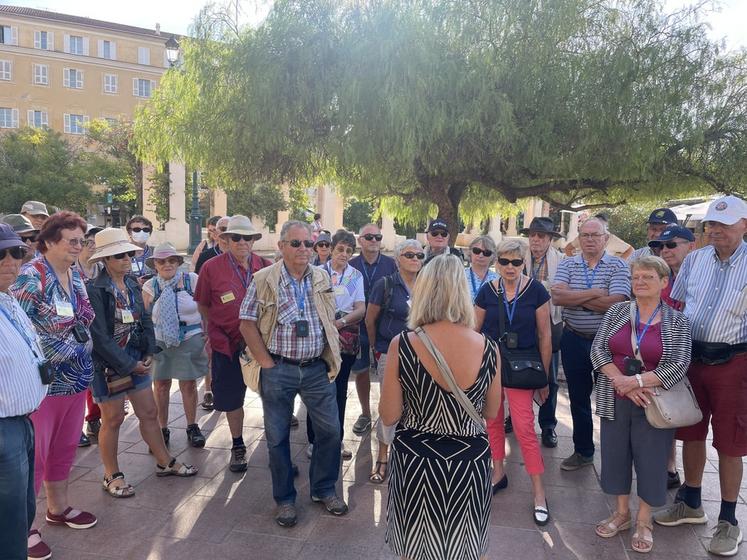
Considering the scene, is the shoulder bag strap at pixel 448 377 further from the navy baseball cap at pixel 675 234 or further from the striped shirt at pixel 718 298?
the navy baseball cap at pixel 675 234

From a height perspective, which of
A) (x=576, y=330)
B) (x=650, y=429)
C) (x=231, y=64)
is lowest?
(x=650, y=429)

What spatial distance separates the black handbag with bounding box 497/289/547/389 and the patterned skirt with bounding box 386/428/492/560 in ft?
4.23

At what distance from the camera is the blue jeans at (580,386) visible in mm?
4516

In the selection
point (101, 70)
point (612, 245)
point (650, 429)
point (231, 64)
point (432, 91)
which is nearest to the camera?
point (650, 429)

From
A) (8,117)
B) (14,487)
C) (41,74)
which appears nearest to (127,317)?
(14,487)

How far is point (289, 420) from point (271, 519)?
668mm

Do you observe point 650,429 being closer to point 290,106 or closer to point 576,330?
point 576,330

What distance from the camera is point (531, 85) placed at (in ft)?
31.0

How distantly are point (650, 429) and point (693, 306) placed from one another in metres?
0.88

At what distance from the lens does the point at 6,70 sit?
47.9 m

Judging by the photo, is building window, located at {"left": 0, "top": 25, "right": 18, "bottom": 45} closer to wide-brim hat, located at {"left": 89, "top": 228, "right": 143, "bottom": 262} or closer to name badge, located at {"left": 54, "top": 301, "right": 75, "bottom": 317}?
wide-brim hat, located at {"left": 89, "top": 228, "right": 143, "bottom": 262}

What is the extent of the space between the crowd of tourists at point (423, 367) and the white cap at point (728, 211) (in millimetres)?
12

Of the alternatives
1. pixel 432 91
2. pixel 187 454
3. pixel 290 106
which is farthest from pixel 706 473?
pixel 290 106

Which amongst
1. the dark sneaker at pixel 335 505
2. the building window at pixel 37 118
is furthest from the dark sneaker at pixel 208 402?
the building window at pixel 37 118
